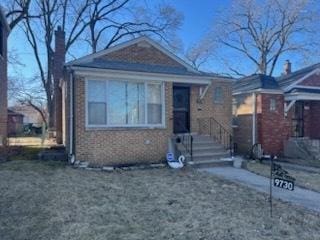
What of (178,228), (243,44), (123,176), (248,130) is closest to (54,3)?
(243,44)

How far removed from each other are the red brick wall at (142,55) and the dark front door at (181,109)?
1.17 m

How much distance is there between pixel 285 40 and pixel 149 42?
2566 centimetres

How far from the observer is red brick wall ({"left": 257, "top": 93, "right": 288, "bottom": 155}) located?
1647cm

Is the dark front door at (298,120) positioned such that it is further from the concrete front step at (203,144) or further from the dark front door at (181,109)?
the dark front door at (181,109)

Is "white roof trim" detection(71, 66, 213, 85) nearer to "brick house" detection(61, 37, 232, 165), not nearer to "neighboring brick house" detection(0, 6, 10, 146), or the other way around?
"brick house" detection(61, 37, 232, 165)

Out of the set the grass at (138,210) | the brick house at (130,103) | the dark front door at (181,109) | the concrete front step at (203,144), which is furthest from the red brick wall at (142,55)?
the grass at (138,210)

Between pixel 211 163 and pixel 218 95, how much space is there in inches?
168

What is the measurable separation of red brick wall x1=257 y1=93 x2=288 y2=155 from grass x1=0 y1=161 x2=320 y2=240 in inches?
303


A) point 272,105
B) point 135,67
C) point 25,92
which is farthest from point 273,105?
point 25,92

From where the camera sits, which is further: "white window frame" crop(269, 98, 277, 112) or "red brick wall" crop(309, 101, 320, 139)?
"red brick wall" crop(309, 101, 320, 139)

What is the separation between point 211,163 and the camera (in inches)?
479

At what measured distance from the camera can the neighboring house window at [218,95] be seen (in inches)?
600

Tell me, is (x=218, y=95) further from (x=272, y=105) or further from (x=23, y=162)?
(x=23, y=162)

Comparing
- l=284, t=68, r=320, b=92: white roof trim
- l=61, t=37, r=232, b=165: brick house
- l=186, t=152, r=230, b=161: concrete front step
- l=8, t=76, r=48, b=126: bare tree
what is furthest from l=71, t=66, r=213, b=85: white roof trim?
l=8, t=76, r=48, b=126: bare tree
